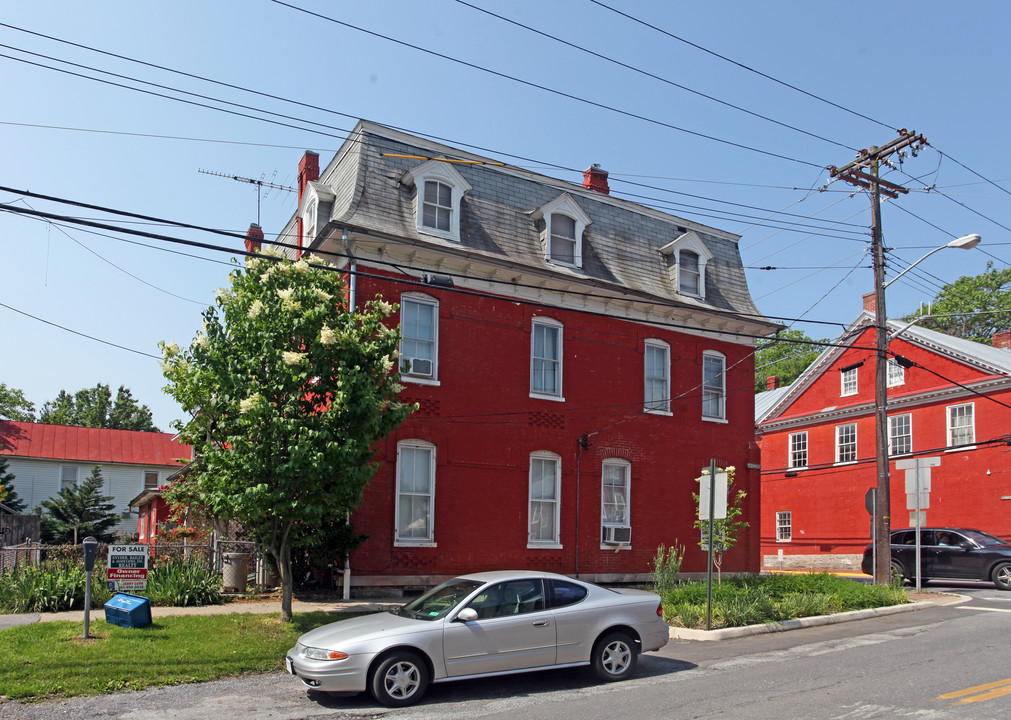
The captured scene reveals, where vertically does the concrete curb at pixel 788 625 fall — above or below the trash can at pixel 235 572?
below

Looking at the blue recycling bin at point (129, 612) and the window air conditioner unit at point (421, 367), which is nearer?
the blue recycling bin at point (129, 612)

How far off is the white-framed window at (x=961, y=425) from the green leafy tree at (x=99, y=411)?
6757 centimetres

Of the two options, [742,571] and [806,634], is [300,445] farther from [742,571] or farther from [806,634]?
[742,571]

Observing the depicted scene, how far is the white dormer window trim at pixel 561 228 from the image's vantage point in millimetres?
21422

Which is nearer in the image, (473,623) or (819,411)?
(473,623)

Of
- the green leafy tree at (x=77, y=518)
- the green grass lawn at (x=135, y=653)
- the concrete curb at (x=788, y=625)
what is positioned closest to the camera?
the green grass lawn at (x=135, y=653)

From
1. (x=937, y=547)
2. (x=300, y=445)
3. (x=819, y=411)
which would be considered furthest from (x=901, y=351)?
(x=300, y=445)

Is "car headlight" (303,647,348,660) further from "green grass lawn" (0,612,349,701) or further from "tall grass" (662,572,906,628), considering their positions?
"tall grass" (662,572,906,628)

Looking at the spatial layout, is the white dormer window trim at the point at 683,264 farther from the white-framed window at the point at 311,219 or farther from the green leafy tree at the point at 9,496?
the green leafy tree at the point at 9,496

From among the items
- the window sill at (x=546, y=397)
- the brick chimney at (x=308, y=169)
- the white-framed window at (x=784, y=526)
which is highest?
the brick chimney at (x=308, y=169)

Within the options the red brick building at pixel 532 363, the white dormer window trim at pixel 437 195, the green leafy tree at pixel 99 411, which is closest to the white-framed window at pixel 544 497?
the red brick building at pixel 532 363

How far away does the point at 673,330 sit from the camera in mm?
23375

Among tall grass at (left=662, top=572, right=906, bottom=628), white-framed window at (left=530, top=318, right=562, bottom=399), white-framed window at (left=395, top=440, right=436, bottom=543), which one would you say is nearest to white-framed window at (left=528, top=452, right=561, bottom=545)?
white-framed window at (left=530, top=318, right=562, bottom=399)

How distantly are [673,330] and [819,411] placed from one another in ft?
58.8
